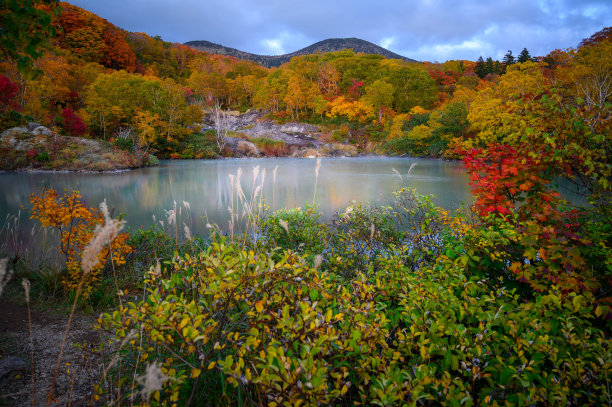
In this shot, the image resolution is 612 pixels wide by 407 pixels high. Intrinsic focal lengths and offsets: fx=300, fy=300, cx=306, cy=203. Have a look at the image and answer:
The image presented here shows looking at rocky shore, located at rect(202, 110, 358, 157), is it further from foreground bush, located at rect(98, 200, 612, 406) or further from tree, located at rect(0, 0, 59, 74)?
foreground bush, located at rect(98, 200, 612, 406)

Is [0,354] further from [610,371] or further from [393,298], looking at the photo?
[610,371]

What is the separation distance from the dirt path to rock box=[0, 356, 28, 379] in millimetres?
34

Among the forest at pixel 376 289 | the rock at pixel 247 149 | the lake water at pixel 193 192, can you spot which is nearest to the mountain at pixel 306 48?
A: the rock at pixel 247 149

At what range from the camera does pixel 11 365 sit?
7.11 feet

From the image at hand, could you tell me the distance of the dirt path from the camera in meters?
1.97

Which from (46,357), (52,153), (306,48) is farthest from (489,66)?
(306,48)

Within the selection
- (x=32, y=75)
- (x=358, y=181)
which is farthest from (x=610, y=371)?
(x=358, y=181)

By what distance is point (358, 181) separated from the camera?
15.4 metres

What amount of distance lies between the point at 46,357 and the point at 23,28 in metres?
2.58

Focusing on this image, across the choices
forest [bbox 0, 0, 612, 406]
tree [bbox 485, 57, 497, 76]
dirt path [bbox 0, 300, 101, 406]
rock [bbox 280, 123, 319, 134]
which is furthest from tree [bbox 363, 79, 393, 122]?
dirt path [bbox 0, 300, 101, 406]

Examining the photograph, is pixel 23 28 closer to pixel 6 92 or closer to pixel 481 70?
pixel 6 92

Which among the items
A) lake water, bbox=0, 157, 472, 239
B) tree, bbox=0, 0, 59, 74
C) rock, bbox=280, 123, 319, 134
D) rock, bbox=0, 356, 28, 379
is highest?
rock, bbox=280, 123, 319, 134

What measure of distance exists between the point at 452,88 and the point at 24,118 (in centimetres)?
5292

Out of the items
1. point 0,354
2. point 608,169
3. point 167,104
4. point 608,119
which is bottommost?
point 0,354
